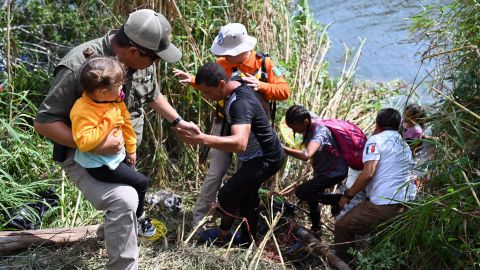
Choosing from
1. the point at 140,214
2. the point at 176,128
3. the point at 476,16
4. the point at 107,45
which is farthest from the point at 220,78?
the point at 476,16

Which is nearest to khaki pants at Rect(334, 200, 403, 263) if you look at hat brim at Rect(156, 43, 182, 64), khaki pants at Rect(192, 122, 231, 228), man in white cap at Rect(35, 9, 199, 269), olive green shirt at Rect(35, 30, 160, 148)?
khaki pants at Rect(192, 122, 231, 228)

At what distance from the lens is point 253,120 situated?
398 cm

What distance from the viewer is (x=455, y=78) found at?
149 inches

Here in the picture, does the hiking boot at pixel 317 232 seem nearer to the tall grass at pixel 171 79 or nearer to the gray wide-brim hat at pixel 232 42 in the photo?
the tall grass at pixel 171 79

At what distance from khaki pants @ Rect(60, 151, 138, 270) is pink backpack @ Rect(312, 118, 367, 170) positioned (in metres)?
1.65

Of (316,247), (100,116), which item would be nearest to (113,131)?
(100,116)

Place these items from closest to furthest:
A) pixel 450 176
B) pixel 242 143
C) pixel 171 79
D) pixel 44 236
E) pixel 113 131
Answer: pixel 113 131, pixel 450 176, pixel 242 143, pixel 44 236, pixel 171 79

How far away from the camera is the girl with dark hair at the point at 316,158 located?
439 cm

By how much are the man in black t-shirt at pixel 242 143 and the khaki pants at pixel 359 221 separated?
58 centimetres

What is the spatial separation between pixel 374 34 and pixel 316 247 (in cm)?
552

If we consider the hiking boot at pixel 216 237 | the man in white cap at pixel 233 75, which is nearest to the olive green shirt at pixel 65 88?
the man in white cap at pixel 233 75

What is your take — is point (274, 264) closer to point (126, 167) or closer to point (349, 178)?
point (349, 178)

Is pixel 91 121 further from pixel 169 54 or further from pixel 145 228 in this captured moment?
pixel 145 228

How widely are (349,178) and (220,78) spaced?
1.31 m
